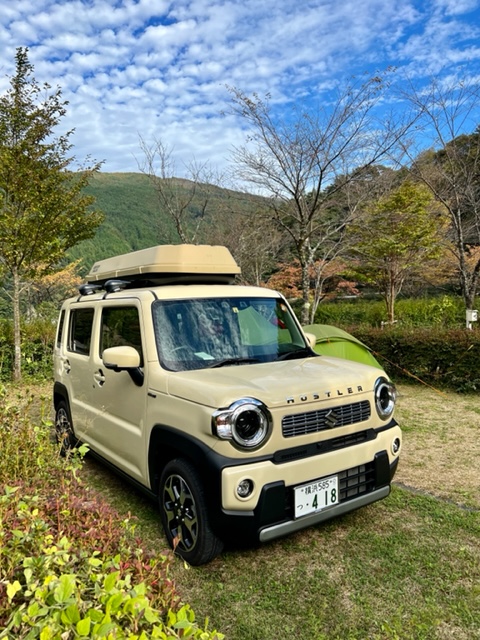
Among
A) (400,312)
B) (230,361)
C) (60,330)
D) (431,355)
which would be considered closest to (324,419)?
(230,361)

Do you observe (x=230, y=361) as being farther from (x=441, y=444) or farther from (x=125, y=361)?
(x=441, y=444)

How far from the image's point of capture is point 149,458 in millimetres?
2986

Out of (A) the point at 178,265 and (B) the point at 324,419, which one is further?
(A) the point at 178,265

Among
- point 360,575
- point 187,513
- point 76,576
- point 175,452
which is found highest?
point 76,576

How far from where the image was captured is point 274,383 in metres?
2.67

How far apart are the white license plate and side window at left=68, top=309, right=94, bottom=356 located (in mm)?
2503

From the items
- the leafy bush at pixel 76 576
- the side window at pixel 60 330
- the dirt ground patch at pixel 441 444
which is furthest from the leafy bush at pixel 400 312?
the leafy bush at pixel 76 576

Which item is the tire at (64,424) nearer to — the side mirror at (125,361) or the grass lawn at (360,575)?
the grass lawn at (360,575)

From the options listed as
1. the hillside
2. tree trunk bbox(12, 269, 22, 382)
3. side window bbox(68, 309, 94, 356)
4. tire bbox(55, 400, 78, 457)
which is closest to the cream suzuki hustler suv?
side window bbox(68, 309, 94, 356)

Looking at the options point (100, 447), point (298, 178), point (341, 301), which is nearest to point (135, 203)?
point (341, 301)

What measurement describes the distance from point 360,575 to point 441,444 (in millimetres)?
2999

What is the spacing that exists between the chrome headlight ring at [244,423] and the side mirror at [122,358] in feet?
2.94

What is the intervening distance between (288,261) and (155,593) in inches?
857

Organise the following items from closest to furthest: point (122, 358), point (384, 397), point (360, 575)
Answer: point (360, 575), point (122, 358), point (384, 397)
